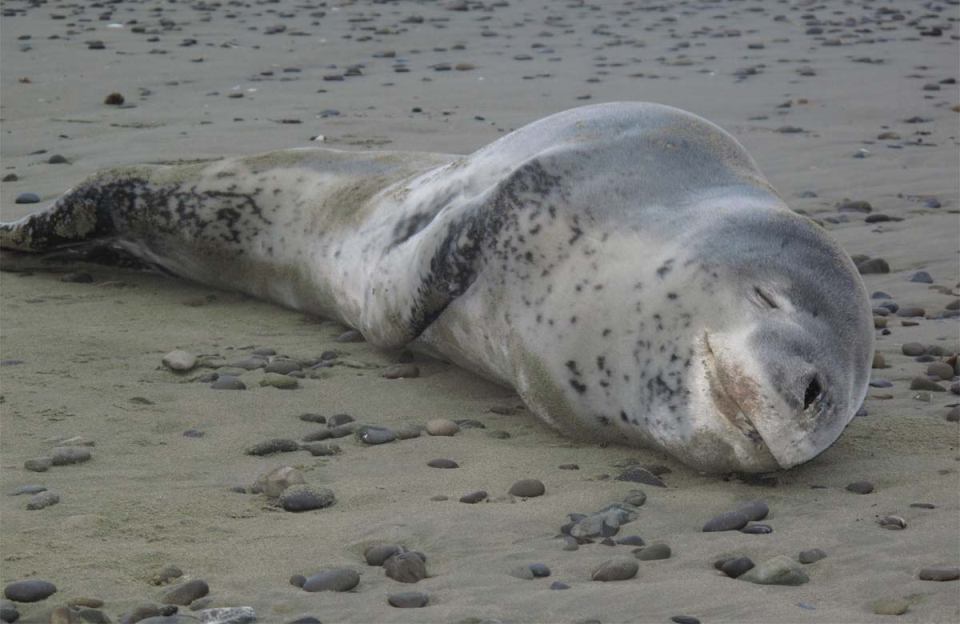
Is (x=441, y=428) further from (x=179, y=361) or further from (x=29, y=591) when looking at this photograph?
(x=29, y=591)

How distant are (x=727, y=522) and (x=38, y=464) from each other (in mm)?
1519

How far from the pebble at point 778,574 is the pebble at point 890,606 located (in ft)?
0.56

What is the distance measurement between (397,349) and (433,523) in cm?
152

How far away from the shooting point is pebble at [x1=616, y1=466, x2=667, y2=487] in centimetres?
349

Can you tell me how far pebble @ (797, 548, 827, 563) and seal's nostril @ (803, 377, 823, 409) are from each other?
1.22 feet

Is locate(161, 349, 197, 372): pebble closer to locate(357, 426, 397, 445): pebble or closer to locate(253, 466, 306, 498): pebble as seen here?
locate(357, 426, 397, 445): pebble

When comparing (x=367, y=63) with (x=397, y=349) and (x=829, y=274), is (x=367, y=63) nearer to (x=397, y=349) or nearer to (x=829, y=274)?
A: (x=397, y=349)

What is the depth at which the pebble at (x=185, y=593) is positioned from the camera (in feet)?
8.89

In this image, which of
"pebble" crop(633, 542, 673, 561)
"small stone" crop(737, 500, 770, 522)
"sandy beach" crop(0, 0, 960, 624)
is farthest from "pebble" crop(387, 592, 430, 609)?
"small stone" crop(737, 500, 770, 522)

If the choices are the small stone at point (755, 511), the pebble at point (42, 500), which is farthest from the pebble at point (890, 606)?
the pebble at point (42, 500)

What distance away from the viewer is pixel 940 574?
281 centimetres

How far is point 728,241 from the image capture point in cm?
364

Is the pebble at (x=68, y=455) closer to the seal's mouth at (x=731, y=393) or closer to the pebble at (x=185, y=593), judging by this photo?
the pebble at (x=185, y=593)

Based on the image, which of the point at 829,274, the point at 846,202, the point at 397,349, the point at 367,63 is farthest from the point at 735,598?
the point at 367,63
